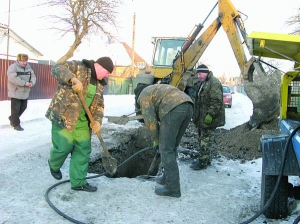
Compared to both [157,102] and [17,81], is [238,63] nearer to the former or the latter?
[157,102]

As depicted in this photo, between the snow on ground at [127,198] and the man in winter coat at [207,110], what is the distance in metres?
0.28

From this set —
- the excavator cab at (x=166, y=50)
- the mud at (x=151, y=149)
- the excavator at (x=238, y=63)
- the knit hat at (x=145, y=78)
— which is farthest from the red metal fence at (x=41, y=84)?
the excavator at (x=238, y=63)

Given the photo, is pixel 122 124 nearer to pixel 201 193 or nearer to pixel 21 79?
pixel 21 79

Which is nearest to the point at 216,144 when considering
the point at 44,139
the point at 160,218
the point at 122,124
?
the point at 122,124

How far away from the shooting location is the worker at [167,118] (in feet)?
13.6

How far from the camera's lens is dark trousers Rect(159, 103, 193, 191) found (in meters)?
4.16

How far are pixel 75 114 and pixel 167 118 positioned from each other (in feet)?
3.64

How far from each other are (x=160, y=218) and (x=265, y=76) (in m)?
5.67

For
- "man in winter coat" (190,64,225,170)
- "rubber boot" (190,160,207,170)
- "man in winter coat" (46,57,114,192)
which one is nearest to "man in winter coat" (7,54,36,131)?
"man in winter coat" (46,57,114,192)

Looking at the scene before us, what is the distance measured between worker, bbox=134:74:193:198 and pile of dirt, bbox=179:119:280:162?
6.91 ft

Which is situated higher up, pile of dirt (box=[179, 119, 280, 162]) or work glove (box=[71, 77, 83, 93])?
work glove (box=[71, 77, 83, 93])

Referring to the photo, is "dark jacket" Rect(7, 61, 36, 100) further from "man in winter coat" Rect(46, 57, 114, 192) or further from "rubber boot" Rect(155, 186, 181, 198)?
"rubber boot" Rect(155, 186, 181, 198)

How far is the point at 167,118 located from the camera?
416cm

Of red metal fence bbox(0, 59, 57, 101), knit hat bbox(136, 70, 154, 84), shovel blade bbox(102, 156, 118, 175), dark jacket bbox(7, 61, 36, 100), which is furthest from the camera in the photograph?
red metal fence bbox(0, 59, 57, 101)
